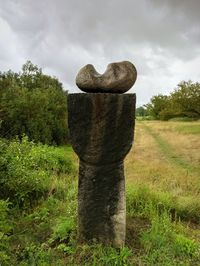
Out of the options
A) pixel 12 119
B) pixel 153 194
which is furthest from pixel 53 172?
pixel 12 119

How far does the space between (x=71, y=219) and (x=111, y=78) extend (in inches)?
97.0

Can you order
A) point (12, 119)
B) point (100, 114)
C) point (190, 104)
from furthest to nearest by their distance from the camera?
point (190, 104), point (12, 119), point (100, 114)

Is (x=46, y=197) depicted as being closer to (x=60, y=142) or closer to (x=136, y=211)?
(x=136, y=211)

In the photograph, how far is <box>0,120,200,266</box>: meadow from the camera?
5719 millimetres

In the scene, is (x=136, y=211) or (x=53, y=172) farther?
(x=53, y=172)

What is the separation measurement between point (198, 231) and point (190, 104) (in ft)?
107

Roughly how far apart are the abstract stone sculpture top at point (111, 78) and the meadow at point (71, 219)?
222 centimetres

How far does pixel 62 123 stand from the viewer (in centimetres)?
2102

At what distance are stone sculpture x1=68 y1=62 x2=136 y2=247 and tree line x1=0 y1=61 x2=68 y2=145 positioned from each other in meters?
10.9

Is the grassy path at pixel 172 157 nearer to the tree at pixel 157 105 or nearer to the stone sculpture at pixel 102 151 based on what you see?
the stone sculpture at pixel 102 151

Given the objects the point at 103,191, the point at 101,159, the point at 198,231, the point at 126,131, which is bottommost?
the point at 198,231

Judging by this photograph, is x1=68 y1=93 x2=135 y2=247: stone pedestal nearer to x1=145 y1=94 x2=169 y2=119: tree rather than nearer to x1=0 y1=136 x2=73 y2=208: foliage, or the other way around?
x1=0 y1=136 x2=73 y2=208: foliage

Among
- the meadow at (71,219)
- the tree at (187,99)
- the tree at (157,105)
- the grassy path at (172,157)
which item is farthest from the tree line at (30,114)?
the tree at (157,105)

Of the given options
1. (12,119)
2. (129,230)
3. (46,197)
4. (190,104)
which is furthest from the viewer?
(190,104)
